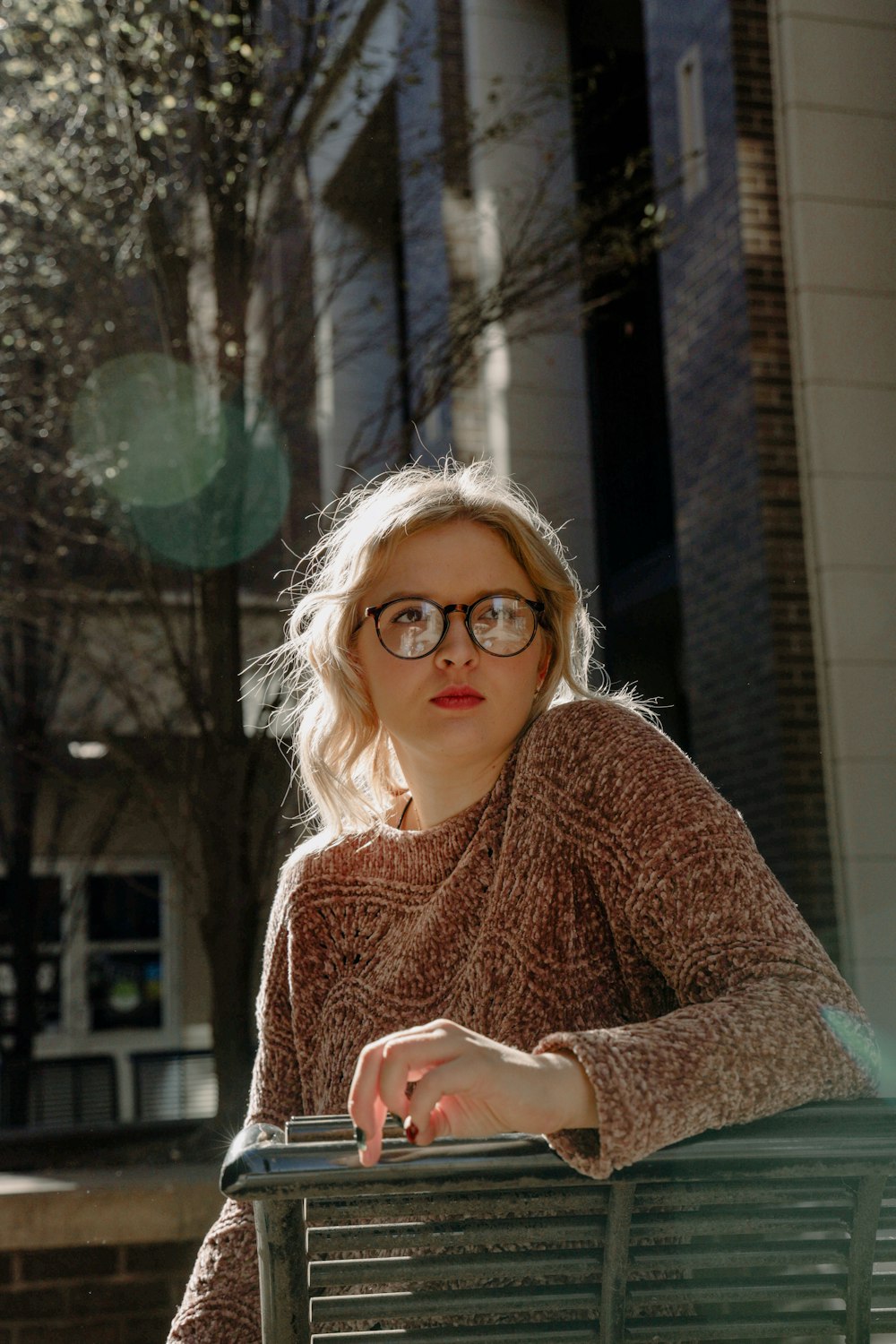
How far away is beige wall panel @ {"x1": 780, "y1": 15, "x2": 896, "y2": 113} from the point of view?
8.66 m

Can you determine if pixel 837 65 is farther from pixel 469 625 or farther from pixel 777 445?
pixel 469 625

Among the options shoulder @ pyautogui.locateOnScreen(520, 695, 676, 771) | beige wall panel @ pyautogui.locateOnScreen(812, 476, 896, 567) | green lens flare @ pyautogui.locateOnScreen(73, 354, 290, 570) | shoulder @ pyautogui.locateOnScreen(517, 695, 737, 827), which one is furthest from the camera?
beige wall panel @ pyautogui.locateOnScreen(812, 476, 896, 567)

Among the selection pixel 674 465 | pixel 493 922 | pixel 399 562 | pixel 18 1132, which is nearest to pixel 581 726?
pixel 493 922

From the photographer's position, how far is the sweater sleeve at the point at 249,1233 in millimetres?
1850

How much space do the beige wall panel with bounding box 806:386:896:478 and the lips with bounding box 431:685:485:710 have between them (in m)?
7.10

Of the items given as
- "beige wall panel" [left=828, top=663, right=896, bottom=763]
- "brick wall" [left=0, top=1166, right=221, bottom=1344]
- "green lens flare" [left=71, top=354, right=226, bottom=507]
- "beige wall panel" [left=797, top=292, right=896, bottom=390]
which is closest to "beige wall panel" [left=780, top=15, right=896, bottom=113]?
"beige wall panel" [left=797, top=292, right=896, bottom=390]

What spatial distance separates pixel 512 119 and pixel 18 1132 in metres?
5.17

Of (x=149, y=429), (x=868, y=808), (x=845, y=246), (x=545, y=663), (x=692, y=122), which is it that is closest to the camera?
(x=545, y=663)

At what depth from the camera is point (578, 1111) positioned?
1.08 metres

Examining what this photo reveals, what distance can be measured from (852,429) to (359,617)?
7.19 m

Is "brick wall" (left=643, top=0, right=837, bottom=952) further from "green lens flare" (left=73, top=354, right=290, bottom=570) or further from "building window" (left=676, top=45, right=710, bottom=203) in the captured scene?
"green lens flare" (left=73, top=354, right=290, bottom=570)

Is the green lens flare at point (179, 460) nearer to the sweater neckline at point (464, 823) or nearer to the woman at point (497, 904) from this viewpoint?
the woman at point (497, 904)

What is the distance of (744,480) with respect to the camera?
8.72m

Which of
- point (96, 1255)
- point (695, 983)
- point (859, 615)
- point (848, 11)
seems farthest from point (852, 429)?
point (695, 983)
